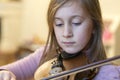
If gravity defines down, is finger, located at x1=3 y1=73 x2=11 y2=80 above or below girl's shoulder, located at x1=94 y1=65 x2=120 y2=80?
below

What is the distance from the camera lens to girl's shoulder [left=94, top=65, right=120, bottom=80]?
0.52m

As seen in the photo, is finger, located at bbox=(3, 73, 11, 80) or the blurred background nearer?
finger, located at bbox=(3, 73, 11, 80)

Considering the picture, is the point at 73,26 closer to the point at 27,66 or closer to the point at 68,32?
the point at 68,32

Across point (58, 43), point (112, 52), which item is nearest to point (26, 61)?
point (58, 43)

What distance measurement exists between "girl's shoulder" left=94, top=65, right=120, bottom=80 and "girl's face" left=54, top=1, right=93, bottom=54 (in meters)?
0.06

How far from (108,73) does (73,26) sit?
10cm

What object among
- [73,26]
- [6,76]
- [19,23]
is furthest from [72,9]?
[19,23]

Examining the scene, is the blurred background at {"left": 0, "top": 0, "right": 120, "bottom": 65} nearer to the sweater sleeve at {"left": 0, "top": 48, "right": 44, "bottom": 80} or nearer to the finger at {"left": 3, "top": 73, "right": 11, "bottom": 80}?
the sweater sleeve at {"left": 0, "top": 48, "right": 44, "bottom": 80}

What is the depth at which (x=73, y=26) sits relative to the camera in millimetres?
534

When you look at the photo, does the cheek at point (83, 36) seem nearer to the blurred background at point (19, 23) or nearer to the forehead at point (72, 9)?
the forehead at point (72, 9)

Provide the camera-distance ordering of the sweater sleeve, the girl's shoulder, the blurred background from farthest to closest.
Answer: the blurred background
the sweater sleeve
the girl's shoulder

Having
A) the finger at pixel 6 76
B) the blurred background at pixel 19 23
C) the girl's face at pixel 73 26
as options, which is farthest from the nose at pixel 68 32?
the blurred background at pixel 19 23

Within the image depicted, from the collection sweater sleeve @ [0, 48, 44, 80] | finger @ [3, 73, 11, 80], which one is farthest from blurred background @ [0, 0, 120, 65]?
finger @ [3, 73, 11, 80]

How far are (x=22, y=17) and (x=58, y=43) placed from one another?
3.44 metres
